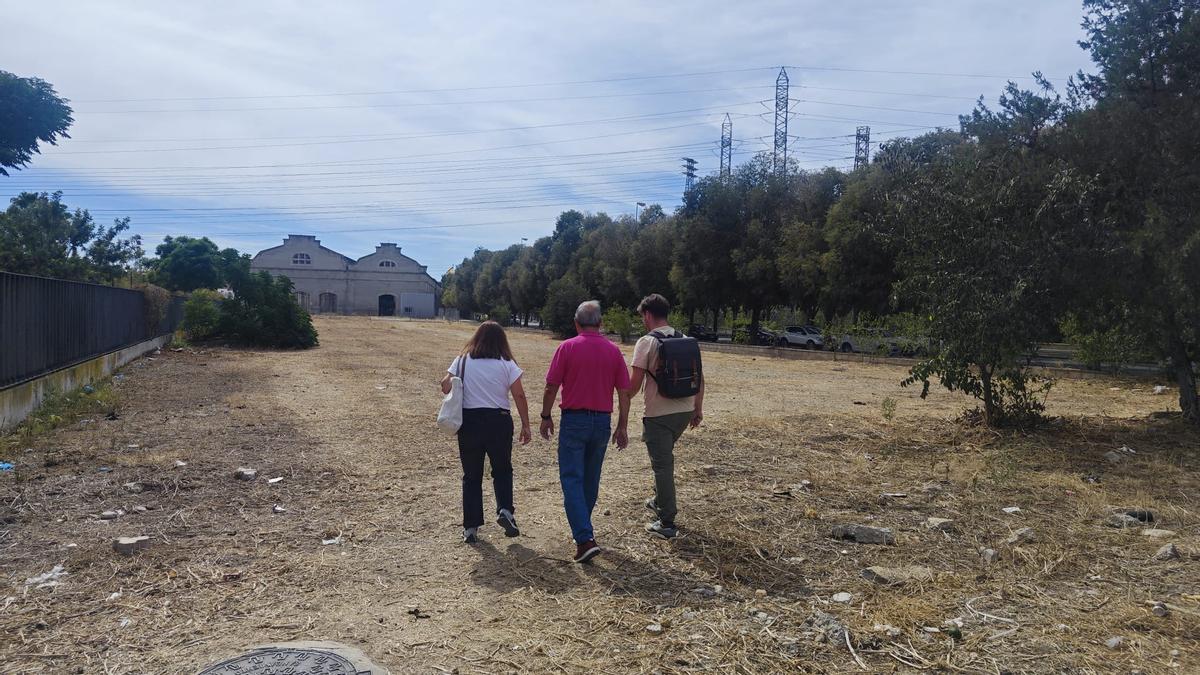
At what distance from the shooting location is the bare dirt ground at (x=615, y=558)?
3.77 meters

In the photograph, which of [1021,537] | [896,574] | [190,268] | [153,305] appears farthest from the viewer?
[190,268]

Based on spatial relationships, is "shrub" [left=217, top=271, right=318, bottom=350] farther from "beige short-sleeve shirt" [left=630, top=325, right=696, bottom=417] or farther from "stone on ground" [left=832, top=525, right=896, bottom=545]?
"stone on ground" [left=832, top=525, right=896, bottom=545]

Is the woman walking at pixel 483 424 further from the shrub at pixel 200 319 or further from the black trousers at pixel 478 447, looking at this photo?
the shrub at pixel 200 319

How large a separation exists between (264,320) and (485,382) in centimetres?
2814

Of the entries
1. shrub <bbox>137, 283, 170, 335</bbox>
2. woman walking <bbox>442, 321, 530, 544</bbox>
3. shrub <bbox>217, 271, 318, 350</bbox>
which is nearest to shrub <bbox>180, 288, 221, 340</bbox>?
shrub <bbox>217, 271, 318, 350</bbox>

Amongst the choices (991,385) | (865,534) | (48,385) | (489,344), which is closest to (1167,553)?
(865,534)

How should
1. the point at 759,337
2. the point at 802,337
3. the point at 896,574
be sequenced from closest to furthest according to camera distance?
the point at 896,574
the point at 802,337
the point at 759,337

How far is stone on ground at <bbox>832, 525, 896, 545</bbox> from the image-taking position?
5500mm

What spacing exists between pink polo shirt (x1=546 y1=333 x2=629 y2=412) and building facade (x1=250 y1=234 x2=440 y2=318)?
85.0 meters

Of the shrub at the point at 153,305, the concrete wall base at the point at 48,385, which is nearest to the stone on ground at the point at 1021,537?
the concrete wall base at the point at 48,385

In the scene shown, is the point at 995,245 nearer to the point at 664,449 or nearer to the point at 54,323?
the point at 664,449

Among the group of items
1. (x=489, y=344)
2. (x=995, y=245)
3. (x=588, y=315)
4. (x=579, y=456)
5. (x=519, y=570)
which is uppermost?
(x=995, y=245)

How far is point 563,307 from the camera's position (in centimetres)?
5009

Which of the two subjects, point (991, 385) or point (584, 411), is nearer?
point (584, 411)
